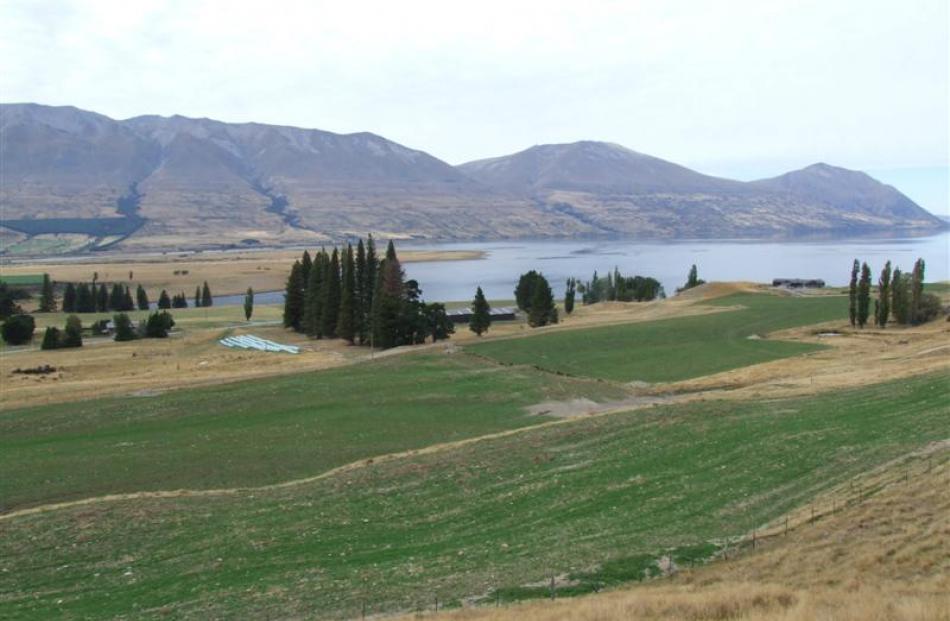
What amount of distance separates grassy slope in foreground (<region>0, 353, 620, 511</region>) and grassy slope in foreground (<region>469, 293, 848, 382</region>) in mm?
6431

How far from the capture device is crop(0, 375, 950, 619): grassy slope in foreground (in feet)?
58.2

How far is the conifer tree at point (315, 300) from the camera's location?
8081 centimetres

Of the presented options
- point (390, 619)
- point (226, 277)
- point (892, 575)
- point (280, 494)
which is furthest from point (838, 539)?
point (226, 277)

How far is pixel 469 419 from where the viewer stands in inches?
1521

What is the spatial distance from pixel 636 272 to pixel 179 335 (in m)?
133

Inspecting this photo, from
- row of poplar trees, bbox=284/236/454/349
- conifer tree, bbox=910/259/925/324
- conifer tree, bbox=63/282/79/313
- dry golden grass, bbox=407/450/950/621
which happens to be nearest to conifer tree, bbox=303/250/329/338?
row of poplar trees, bbox=284/236/454/349

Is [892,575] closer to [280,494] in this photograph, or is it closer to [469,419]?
[280,494]

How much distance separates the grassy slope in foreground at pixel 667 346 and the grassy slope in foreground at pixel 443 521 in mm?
22585

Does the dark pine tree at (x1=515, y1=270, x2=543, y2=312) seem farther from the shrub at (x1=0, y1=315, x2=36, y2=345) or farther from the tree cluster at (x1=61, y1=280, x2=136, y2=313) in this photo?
the tree cluster at (x1=61, y1=280, x2=136, y2=313)

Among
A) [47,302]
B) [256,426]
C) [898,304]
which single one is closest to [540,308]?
[898,304]

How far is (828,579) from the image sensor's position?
48.8ft

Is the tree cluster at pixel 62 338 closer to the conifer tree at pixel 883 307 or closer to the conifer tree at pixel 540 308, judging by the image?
the conifer tree at pixel 540 308

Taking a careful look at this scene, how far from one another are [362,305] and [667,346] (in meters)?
29.5

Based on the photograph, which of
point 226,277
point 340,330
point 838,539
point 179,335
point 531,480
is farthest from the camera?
point 226,277
